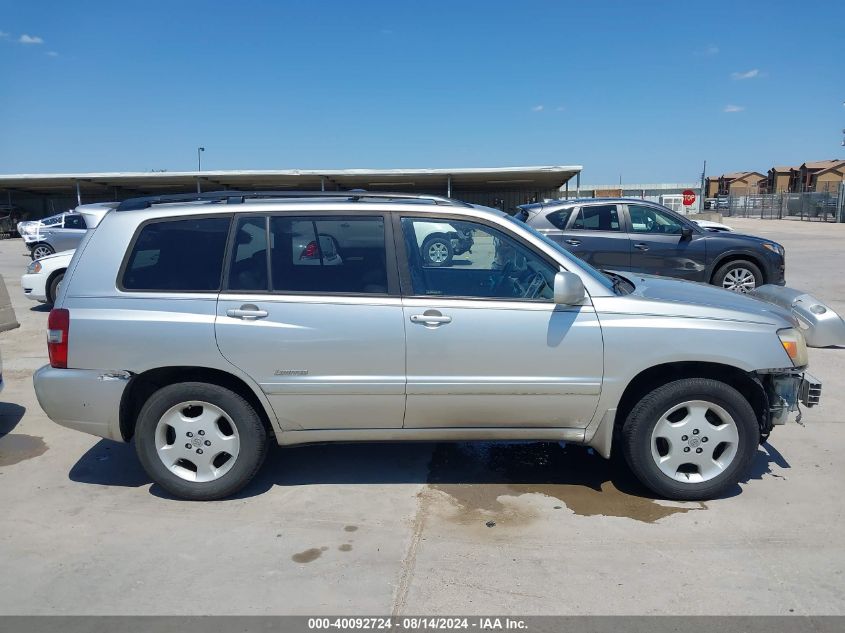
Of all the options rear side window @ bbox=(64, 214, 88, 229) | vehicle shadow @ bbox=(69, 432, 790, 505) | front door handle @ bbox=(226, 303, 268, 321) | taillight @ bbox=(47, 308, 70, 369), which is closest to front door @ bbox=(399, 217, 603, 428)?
vehicle shadow @ bbox=(69, 432, 790, 505)

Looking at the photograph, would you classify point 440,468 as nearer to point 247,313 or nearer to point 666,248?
point 247,313

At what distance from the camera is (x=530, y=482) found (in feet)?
14.4

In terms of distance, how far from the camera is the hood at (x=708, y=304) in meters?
3.94

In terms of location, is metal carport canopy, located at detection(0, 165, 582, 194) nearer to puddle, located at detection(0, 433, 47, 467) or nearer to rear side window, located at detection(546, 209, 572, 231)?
rear side window, located at detection(546, 209, 572, 231)

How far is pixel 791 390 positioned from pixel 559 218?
673 cm

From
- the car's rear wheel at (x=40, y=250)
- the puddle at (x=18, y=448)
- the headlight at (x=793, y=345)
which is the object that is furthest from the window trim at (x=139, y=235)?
the car's rear wheel at (x=40, y=250)

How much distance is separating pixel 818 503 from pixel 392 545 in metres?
2.61

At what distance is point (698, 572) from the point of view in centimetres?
332

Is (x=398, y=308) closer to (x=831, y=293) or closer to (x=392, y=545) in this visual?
(x=392, y=545)

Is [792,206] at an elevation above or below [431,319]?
Result: above

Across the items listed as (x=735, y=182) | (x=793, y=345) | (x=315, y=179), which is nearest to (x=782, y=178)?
(x=735, y=182)

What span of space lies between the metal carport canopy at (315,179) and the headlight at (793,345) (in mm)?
22632

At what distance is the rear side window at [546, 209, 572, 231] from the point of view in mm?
10414

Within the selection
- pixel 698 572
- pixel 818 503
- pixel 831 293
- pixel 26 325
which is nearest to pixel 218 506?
pixel 698 572
